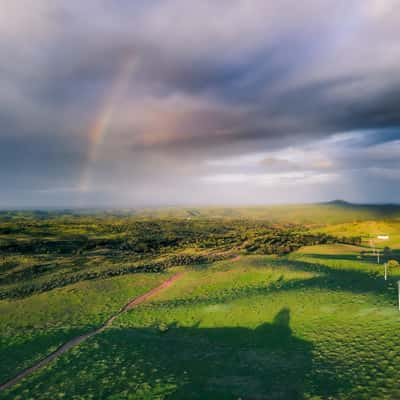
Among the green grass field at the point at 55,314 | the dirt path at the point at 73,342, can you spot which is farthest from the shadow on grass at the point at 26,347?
the dirt path at the point at 73,342

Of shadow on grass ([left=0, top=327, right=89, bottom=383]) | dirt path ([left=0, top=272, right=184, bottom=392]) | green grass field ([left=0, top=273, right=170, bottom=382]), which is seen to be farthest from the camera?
→ green grass field ([left=0, top=273, right=170, bottom=382])

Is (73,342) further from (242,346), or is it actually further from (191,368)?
(242,346)

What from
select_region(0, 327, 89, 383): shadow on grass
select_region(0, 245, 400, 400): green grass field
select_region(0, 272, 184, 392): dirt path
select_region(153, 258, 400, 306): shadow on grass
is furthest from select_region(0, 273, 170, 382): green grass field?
select_region(153, 258, 400, 306): shadow on grass

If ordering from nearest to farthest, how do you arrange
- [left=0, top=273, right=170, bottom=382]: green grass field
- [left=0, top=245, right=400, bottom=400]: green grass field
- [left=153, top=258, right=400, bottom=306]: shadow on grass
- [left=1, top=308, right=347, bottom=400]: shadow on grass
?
[left=1, top=308, right=347, bottom=400]: shadow on grass
[left=0, top=245, right=400, bottom=400]: green grass field
[left=0, top=273, right=170, bottom=382]: green grass field
[left=153, top=258, right=400, bottom=306]: shadow on grass

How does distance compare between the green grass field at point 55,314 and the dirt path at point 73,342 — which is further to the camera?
the green grass field at point 55,314

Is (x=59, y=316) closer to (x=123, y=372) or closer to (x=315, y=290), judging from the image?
(x=123, y=372)

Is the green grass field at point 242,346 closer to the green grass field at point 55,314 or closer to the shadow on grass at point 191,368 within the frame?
the shadow on grass at point 191,368

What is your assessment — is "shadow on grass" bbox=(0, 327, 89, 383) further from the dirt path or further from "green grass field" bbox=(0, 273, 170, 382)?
the dirt path
